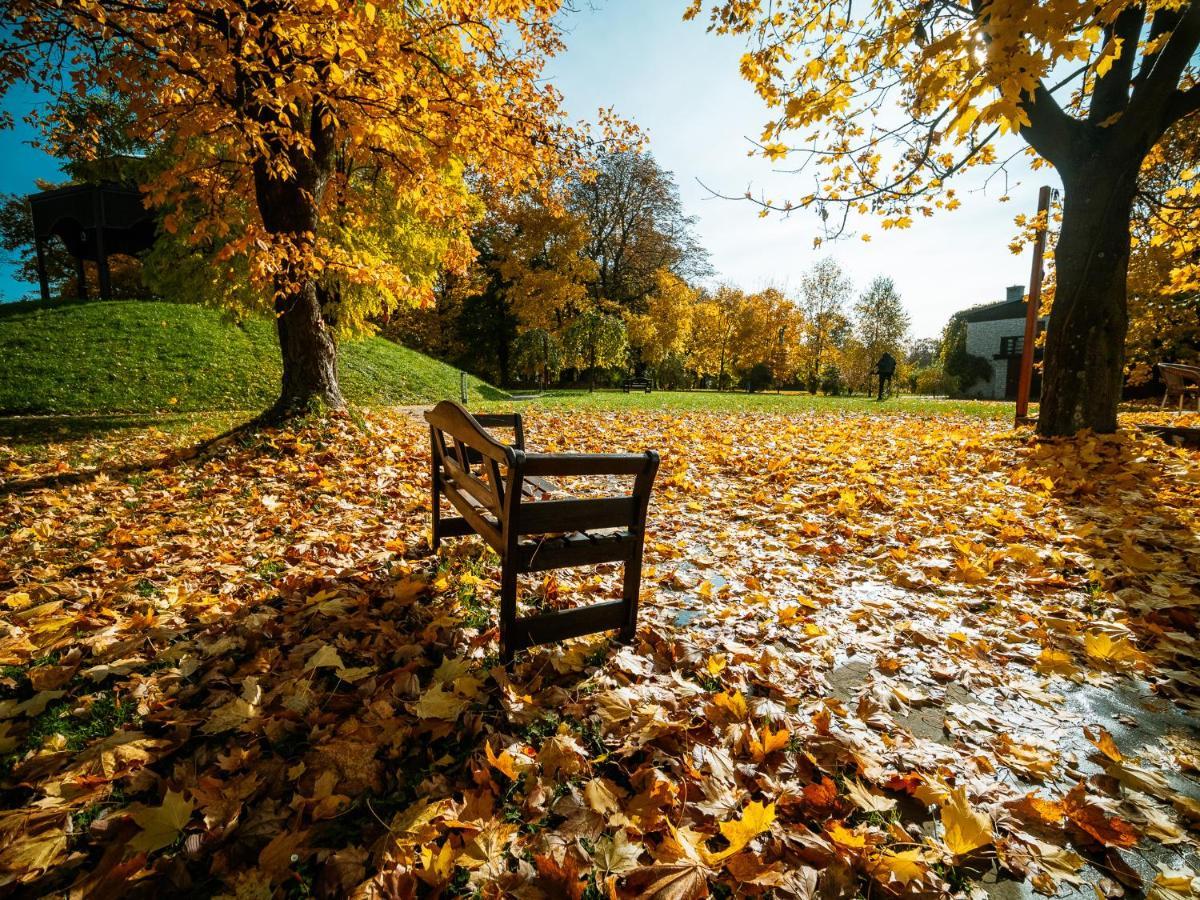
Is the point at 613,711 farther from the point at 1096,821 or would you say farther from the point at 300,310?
the point at 300,310

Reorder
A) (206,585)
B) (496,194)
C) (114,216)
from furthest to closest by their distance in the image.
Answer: (114,216)
(496,194)
(206,585)

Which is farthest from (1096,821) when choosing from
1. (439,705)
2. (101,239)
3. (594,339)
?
(101,239)

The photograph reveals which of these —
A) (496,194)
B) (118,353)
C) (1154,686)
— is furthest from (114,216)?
(1154,686)

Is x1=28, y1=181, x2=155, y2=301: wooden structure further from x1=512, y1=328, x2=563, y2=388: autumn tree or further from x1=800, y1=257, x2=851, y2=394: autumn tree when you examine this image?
x1=800, y1=257, x2=851, y2=394: autumn tree

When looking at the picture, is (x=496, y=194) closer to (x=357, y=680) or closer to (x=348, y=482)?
(x=348, y=482)

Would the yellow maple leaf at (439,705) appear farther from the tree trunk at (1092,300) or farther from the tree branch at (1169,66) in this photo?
the tree branch at (1169,66)

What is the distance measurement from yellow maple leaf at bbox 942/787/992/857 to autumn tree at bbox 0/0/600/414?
5.98 m

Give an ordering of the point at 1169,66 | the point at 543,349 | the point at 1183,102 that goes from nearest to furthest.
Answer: the point at 1169,66
the point at 1183,102
the point at 543,349

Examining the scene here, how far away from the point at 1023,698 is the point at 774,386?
137 ft

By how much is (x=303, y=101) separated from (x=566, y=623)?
719 centimetres

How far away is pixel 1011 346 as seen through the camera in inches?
1321

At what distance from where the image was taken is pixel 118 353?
1236 cm

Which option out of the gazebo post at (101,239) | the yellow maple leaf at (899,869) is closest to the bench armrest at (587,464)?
the yellow maple leaf at (899,869)

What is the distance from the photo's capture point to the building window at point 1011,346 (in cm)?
3309
